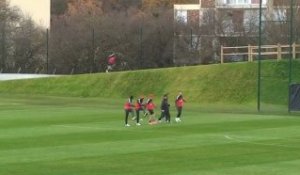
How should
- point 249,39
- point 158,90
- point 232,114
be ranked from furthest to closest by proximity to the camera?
point 249,39, point 158,90, point 232,114

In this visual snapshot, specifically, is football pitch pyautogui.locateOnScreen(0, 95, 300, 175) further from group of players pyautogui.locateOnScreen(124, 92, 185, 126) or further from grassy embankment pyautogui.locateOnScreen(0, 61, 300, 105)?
grassy embankment pyautogui.locateOnScreen(0, 61, 300, 105)

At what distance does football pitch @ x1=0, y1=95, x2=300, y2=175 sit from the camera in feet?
64.5

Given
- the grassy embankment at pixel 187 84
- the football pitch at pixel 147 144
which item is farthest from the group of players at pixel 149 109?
the grassy embankment at pixel 187 84

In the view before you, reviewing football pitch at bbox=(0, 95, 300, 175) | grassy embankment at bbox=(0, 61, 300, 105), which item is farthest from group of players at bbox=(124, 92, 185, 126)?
grassy embankment at bbox=(0, 61, 300, 105)

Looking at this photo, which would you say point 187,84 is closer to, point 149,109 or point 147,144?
point 149,109

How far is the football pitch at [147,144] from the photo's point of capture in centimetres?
1967

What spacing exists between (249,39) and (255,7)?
66.1 ft

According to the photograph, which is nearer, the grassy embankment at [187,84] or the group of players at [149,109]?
the group of players at [149,109]

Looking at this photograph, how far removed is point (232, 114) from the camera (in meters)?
41.1

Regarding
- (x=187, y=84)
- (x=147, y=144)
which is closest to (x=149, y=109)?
(x=147, y=144)

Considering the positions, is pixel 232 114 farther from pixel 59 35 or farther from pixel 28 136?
pixel 59 35

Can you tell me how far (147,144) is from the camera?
83.6 ft

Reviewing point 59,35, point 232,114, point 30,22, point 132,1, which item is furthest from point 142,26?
point 132,1

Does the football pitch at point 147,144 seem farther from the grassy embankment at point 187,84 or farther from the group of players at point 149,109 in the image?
the grassy embankment at point 187,84
